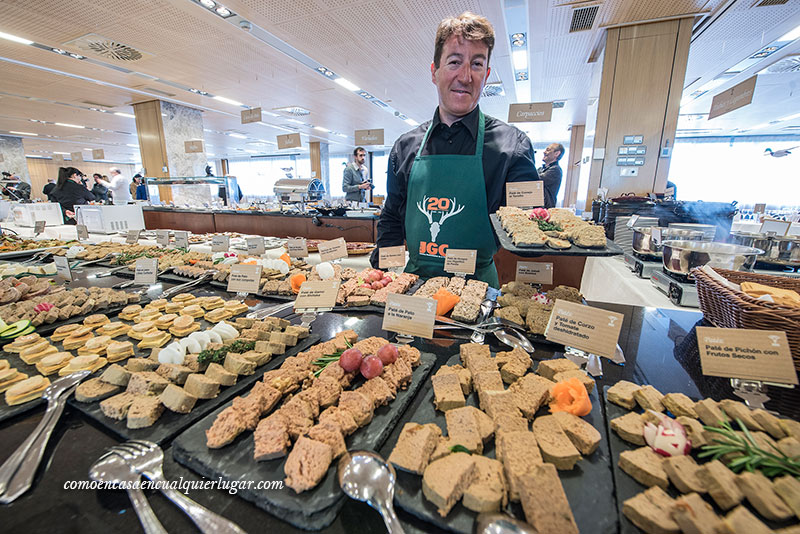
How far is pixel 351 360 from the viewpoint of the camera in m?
1.21

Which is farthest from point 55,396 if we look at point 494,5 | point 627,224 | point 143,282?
point 494,5

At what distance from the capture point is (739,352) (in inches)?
42.0

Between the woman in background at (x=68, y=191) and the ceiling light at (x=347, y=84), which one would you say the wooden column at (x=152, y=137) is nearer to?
the woman in background at (x=68, y=191)

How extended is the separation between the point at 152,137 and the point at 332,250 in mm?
11928

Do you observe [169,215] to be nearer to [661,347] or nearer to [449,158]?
[449,158]

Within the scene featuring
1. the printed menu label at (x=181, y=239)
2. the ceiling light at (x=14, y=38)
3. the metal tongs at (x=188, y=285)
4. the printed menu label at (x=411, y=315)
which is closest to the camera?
the printed menu label at (x=411, y=315)

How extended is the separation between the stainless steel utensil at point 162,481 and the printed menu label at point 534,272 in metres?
1.81

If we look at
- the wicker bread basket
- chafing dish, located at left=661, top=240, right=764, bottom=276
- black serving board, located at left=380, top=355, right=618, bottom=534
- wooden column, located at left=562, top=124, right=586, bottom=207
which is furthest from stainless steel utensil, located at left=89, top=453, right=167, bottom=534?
wooden column, located at left=562, top=124, right=586, bottom=207

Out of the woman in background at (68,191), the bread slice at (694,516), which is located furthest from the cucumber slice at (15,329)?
the woman in background at (68,191)

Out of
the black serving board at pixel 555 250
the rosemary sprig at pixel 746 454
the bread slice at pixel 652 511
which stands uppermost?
the black serving board at pixel 555 250

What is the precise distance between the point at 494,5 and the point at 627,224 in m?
3.85

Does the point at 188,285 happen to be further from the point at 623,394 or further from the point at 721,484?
the point at 721,484

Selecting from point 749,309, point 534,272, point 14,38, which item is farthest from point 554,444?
point 14,38

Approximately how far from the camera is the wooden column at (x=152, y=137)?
34.4 feet
